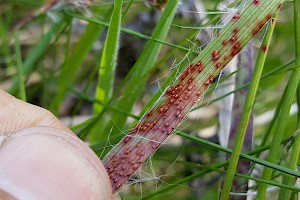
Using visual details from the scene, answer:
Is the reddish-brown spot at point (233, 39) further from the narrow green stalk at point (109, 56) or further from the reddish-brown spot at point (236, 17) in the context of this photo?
the narrow green stalk at point (109, 56)

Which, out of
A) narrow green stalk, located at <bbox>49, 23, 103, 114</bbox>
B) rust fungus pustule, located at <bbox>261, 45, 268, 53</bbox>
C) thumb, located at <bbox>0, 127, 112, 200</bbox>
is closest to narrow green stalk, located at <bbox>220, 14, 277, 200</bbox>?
rust fungus pustule, located at <bbox>261, 45, 268, 53</bbox>

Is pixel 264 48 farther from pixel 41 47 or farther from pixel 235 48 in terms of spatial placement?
pixel 41 47

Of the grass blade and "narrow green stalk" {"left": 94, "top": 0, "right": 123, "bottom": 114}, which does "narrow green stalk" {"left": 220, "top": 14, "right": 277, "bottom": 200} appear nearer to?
the grass blade

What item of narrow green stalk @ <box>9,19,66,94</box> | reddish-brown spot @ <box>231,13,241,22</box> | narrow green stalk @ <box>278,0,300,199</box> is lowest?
narrow green stalk @ <box>9,19,66,94</box>

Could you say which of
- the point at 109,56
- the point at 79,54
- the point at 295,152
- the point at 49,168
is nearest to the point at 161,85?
the point at 79,54

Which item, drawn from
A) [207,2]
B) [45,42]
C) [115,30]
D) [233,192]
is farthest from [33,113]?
[207,2]

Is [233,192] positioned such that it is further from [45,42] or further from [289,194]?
[45,42]
